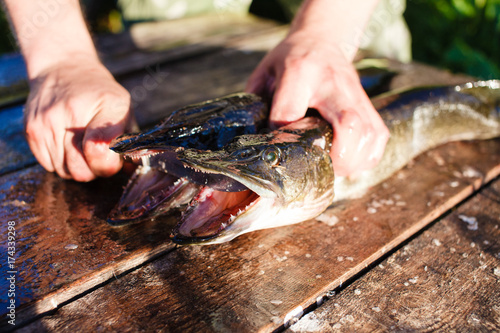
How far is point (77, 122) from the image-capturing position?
5.64 feet

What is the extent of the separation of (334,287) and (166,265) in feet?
2.13

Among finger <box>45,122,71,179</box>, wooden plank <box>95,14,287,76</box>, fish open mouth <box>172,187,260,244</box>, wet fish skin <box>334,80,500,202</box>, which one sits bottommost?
wet fish skin <box>334,80,500,202</box>

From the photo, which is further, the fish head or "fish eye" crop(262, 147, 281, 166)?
"fish eye" crop(262, 147, 281, 166)

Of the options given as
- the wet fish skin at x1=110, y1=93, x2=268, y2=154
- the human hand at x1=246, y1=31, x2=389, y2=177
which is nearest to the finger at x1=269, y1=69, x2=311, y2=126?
the human hand at x1=246, y1=31, x2=389, y2=177

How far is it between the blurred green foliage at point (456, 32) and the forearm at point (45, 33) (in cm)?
438

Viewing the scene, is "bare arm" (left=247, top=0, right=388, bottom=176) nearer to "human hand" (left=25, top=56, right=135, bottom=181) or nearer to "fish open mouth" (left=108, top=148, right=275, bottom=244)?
"fish open mouth" (left=108, top=148, right=275, bottom=244)

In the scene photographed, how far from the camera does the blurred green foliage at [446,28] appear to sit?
508 centimetres

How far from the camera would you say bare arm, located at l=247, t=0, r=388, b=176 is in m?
1.79

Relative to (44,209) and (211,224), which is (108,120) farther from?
(211,224)

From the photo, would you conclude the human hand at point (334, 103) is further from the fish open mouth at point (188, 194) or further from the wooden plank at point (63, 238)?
the wooden plank at point (63, 238)

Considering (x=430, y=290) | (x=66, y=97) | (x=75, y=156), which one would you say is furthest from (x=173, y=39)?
(x=430, y=290)

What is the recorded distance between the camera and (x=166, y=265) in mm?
1480

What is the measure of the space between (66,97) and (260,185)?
103cm

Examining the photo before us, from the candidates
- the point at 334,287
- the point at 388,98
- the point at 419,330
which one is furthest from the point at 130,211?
the point at 388,98
